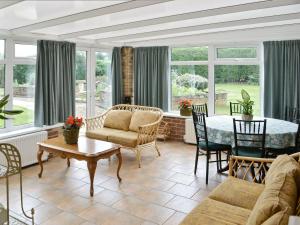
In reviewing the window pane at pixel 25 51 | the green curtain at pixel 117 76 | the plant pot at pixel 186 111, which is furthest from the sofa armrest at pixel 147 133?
the window pane at pixel 25 51

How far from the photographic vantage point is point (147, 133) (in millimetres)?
5098

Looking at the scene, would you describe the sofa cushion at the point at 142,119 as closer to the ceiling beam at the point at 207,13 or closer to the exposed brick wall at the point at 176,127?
the exposed brick wall at the point at 176,127

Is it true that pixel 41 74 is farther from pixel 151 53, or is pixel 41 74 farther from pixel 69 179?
pixel 151 53

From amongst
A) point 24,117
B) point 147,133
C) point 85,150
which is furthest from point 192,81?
point 24,117

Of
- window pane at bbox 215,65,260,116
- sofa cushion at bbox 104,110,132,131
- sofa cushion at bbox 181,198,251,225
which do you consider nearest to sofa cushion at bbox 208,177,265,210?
sofa cushion at bbox 181,198,251,225

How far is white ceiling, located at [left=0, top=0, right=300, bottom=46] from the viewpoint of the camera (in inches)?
117

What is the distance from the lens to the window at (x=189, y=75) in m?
6.53

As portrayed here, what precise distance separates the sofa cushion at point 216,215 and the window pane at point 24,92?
159 inches

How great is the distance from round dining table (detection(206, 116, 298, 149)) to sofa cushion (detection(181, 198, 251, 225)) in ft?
5.57

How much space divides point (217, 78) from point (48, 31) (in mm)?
3645

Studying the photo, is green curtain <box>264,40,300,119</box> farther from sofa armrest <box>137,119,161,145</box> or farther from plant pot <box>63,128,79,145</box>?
plant pot <box>63,128,79,145</box>

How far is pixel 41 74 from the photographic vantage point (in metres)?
5.08

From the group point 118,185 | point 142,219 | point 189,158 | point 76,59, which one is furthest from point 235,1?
point 76,59

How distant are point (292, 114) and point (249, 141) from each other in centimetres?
203
